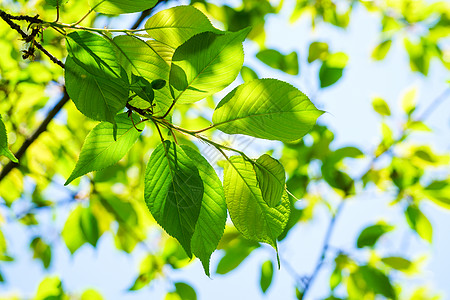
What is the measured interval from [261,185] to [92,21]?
854mm

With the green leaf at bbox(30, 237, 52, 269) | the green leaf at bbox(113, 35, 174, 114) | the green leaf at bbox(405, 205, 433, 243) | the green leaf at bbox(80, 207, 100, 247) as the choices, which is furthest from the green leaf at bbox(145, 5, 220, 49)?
the green leaf at bbox(30, 237, 52, 269)

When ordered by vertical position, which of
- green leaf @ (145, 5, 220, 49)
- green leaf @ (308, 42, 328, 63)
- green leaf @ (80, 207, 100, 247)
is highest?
green leaf @ (145, 5, 220, 49)

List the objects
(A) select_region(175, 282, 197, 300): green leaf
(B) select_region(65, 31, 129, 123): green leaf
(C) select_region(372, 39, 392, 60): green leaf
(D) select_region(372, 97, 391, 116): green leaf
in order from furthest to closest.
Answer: (C) select_region(372, 39, 392, 60): green leaf → (D) select_region(372, 97, 391, 116): green leaf → (A) select_region(175, 282, 197, 300): green leaf → (B) select_region(65, 31, 129, 123): green leaf

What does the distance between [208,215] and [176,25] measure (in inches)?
8.1

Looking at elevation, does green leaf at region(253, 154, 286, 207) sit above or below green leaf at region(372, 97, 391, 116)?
above

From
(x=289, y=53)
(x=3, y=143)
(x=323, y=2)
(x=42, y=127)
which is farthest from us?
(x=323, y=2)

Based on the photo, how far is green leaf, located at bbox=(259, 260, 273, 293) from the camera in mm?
935

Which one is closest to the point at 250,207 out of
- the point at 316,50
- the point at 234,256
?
the point at 234,256

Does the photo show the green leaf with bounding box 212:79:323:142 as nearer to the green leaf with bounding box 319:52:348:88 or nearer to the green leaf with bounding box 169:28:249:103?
the green leaf with bounding box 169:28:249:103

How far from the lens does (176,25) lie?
1.32 feet

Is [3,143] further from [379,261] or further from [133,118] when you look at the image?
[379,261]

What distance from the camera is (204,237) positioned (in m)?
0.39

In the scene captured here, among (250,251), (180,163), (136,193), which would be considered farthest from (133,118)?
(136,193)

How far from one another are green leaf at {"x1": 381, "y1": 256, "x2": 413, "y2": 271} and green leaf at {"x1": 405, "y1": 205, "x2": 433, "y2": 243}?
80mm
